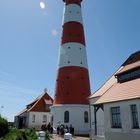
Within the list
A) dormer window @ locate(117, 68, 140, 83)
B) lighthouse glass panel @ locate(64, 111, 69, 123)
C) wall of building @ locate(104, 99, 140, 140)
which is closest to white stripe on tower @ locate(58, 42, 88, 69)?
lighthouse glass panel @ locate(64, 111, 69, 123)

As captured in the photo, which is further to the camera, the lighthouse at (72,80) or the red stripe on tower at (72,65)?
the red stripe on tower at (72,65)

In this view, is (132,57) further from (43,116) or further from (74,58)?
(43,116)

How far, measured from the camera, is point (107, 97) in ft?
63.7

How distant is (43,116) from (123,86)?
24.5 metres

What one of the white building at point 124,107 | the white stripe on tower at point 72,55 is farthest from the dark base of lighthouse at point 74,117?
the white building at point 124,107

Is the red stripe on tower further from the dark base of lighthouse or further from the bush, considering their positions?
the bush

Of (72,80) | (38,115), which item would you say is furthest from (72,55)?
(38,115)

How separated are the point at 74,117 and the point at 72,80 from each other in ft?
15.5

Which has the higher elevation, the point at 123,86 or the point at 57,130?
the point at 123,86

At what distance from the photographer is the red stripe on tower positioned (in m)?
29.5

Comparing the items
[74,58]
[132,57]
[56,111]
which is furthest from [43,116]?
[132,57]

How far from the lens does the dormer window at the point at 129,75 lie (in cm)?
1895

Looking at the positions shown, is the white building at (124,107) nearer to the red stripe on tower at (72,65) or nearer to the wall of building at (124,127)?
the wall of building at (124,127)

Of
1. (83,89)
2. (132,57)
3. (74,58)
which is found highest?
(74,58)
